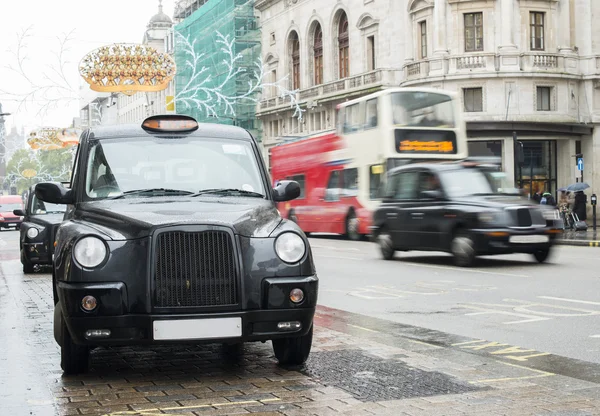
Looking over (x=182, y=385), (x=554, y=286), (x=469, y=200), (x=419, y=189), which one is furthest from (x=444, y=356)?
(x=419, y=189)

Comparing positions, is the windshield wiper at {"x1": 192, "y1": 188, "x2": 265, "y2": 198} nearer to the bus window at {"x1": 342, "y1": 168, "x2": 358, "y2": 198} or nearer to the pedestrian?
the bus window at {"x1": 342, "y1": 168, "x2": 358, "y2": 198}

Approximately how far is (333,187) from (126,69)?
305 inches

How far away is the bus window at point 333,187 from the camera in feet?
103

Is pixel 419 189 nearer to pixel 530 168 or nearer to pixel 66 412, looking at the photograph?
pixel 66 412

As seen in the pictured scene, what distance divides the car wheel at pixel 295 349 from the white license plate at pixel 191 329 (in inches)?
29.5

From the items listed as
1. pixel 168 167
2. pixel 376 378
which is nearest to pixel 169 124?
pixel 168 167

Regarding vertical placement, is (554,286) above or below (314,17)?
below

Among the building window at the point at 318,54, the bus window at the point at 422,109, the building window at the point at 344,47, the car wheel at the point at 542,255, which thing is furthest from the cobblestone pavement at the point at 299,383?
the building window at the point at 318,54

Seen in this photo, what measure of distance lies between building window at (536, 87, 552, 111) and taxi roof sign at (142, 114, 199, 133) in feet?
136

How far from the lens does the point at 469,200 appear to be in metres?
17.9

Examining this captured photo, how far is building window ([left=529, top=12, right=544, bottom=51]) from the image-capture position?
157 feet

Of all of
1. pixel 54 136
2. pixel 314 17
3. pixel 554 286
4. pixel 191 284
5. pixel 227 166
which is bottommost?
pixel 554 286

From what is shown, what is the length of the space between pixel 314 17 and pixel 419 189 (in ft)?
145

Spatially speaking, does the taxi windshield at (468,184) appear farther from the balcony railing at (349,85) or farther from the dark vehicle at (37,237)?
the balcony railing at (349,85)
